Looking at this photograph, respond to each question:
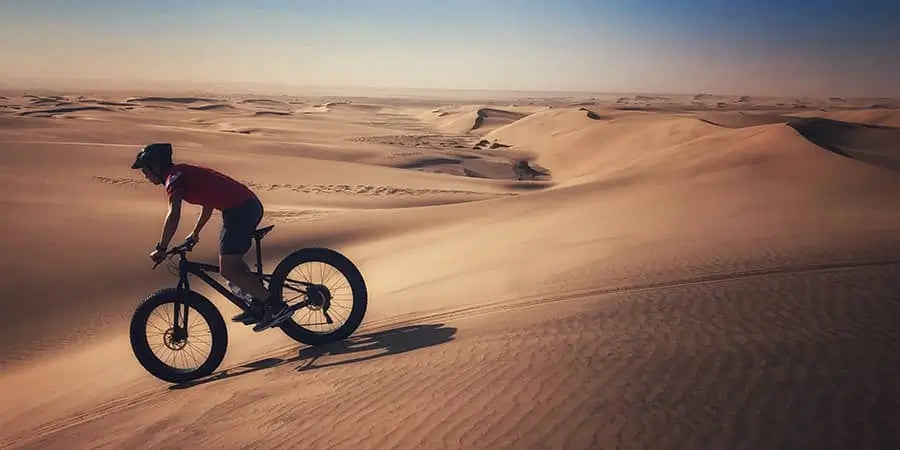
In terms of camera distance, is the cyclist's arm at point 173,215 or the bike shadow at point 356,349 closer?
the cyclist's arm at point 173,215

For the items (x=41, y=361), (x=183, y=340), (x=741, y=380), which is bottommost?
(x=41, y=361)

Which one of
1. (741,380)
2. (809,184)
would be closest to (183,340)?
(741,380)

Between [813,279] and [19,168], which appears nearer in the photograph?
[813,279]

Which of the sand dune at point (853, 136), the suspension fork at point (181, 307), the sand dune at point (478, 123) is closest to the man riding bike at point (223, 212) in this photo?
the suspension fork at point (181, 307)

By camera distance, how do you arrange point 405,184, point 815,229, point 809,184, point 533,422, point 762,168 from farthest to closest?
point 405,184 → point 762,168 → point 809,184 → point 815,229 → point 533,422

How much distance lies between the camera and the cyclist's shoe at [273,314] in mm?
4648

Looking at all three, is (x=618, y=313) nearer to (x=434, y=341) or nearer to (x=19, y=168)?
(x=434, y=341)

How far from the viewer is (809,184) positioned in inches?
437

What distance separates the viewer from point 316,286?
4.94 meters

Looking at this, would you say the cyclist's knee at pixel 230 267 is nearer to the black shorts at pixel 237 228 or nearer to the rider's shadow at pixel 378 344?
the black shorts at pixel 237 228

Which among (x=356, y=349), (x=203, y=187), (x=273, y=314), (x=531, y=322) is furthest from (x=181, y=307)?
(x=531, y=322)

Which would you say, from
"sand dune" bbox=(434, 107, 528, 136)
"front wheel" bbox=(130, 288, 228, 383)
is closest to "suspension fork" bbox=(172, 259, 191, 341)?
"front wheel" bbox=(130, 288, 228, 383)

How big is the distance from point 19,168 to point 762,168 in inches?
717

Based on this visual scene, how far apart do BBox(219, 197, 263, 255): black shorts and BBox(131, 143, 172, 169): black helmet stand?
21.6 inches
